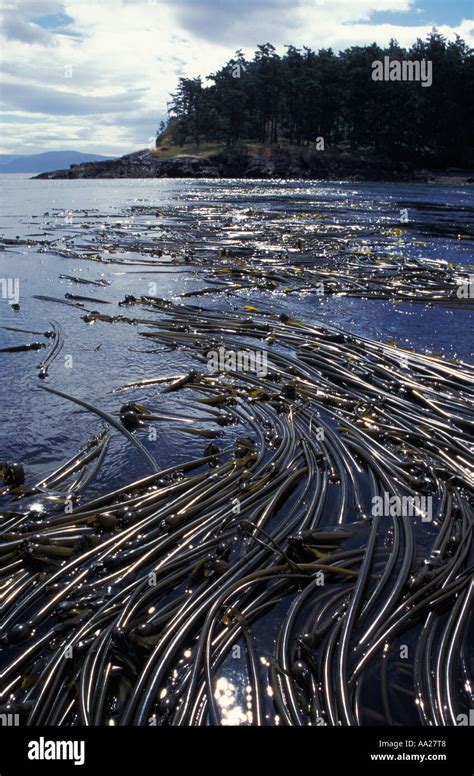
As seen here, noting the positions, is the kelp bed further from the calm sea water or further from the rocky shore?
the rocky shore

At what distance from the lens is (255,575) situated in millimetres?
3580

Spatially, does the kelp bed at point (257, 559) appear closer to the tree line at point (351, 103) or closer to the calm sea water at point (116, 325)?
the calm sea water at point (116, 325)

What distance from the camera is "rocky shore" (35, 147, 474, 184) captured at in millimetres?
68875

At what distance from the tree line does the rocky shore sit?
19.2ft

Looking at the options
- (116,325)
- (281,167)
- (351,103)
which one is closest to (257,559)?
(116,325)

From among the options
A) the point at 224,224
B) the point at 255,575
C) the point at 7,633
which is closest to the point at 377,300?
the point at 255,575

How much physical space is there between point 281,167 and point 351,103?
17.3 m

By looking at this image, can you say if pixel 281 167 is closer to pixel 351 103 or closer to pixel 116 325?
pixel 351 103

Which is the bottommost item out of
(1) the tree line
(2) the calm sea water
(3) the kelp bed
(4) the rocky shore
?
(3) the kelp bed

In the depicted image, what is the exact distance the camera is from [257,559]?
375cm

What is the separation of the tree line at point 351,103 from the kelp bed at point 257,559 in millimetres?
79806

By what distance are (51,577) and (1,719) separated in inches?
39.6

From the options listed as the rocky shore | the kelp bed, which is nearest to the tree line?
the rocky shore

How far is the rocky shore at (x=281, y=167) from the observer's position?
2712 inches
